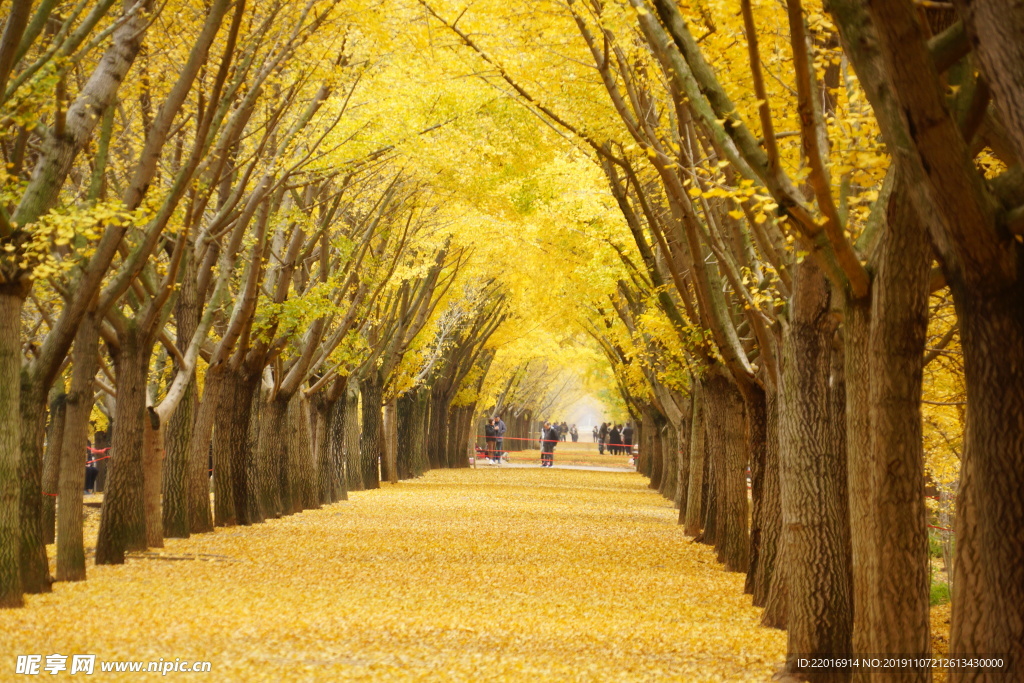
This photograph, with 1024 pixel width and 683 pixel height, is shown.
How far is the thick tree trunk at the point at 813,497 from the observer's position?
326 inches

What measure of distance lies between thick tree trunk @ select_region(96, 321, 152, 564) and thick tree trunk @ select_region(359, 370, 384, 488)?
50.8 ft

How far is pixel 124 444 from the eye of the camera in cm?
1352

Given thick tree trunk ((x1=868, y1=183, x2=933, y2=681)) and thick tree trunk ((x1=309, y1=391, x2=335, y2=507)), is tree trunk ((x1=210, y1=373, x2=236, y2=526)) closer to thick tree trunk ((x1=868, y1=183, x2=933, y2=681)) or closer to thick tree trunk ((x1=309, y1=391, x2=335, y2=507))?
thick tree trunk ((x1=309, y1=391, x2=335, y2=507))

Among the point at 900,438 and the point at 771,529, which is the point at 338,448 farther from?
the point at 900,438

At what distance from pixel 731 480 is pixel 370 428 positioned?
16.8 meters

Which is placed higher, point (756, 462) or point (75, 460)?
point (75, 460)

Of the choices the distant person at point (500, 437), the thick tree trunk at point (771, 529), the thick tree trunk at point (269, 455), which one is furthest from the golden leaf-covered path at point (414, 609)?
the distant person at point (500, 437)

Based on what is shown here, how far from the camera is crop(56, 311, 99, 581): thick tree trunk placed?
11.7m

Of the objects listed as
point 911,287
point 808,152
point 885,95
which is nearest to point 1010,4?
point 885,95

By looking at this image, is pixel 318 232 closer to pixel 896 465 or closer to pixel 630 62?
pixel 630 62

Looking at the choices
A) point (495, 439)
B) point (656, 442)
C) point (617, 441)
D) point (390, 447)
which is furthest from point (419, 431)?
point (617, 441)

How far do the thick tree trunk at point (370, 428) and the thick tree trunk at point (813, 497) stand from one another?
2131 cm

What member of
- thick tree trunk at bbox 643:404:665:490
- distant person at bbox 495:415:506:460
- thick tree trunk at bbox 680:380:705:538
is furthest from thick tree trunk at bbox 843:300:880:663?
distant person at bbox 495:415:506:460

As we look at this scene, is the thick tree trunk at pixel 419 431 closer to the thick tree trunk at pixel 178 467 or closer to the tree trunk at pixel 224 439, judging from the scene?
the tree trunk at pixel 224 439
